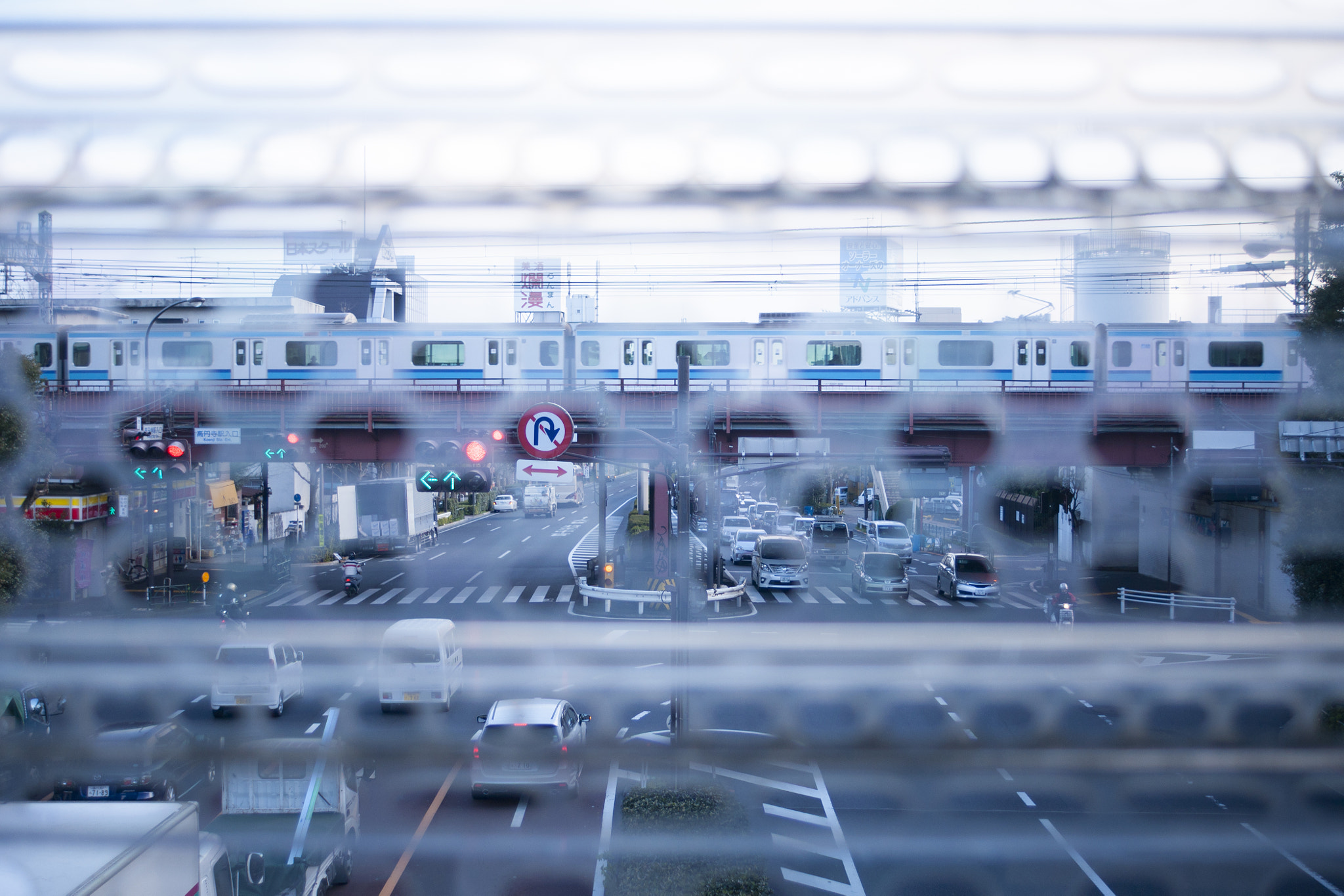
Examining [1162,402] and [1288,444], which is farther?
[1162,402]

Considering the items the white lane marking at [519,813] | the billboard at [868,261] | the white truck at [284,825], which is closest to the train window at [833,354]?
the white lane marking at [519,813]

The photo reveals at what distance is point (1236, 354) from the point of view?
8664 mm

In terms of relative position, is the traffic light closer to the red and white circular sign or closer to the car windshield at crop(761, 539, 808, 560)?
the red and white circular sign

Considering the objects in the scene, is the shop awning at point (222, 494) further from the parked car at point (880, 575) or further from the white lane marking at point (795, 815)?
the white lane marking at point (795, 815)

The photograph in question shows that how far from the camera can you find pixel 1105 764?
1.48 metres

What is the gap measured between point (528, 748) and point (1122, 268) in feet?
7.33

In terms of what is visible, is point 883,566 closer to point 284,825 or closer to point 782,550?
point 782,550

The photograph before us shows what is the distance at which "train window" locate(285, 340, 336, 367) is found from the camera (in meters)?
10.2

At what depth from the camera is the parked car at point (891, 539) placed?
1534 cm

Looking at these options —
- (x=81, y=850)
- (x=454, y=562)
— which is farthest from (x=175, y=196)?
(x=454, y=562)

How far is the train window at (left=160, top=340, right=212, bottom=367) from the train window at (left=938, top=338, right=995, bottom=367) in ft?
31.0

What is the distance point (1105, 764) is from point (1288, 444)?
169 centimetres

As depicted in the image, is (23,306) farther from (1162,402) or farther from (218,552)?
(218,552)

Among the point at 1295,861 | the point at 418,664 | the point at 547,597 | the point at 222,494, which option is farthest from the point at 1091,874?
the point at 222,494
